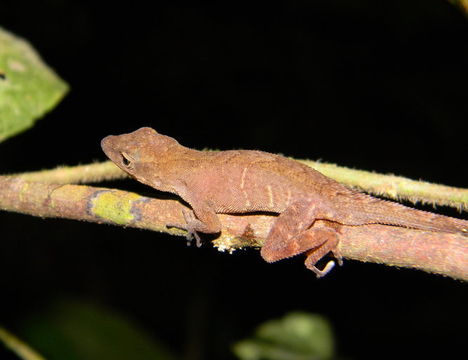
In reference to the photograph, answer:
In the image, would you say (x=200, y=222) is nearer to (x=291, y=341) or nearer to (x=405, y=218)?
(x=405, y=218)

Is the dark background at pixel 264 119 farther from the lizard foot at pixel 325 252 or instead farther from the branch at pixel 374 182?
the branch at pixel 374 182

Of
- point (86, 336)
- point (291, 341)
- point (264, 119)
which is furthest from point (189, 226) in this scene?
point (264, 119)

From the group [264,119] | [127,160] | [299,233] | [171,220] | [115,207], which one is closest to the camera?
[115,207]

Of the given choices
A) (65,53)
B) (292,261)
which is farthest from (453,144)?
(65,53)

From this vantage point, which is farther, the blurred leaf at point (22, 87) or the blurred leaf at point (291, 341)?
the blurred leaf at point (291, 341)

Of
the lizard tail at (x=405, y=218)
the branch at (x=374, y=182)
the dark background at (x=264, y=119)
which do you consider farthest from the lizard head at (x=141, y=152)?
the dark background at (x=264, y=119)

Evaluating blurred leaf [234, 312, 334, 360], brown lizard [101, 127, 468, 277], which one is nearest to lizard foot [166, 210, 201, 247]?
brown lizard [101, 127, 468, 277]
